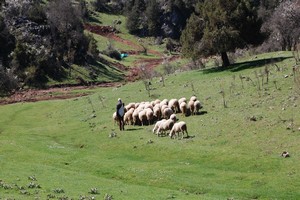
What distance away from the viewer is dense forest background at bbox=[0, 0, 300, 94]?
183 feet

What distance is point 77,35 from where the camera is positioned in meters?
94.9

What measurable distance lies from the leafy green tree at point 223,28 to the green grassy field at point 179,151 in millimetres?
5084

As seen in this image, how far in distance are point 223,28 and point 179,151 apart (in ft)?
93.2

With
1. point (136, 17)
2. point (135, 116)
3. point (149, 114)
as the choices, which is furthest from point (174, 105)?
point (136, 17)

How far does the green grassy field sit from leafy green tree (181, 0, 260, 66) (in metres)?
5.08

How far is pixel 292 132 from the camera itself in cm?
2900

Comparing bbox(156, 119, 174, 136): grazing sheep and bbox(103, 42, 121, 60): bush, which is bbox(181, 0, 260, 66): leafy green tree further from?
bbox(103, 42, 121, 60): bush

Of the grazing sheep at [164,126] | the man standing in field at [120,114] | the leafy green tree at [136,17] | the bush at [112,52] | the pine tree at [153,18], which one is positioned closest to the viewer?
the grazing sheep at [164,126]

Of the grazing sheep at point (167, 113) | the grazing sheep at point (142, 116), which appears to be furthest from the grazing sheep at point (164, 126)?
the grazing sheep at point (142, 116)

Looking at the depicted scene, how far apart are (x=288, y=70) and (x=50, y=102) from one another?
32.9 meters

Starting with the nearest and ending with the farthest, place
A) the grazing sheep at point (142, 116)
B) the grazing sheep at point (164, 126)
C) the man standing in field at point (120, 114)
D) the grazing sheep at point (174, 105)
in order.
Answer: the grazing sheep at point (164, 126) → the man standing in field at point (120, 114) → the grazing sheep at point (142, 116) → the grazing sheep at point (174, 105)

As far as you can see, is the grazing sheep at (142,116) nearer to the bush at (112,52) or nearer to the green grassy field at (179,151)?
the green grassy field at (179,151)

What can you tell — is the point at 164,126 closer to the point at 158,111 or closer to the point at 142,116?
the point at 158,111

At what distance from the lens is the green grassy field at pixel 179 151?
22062 mm
